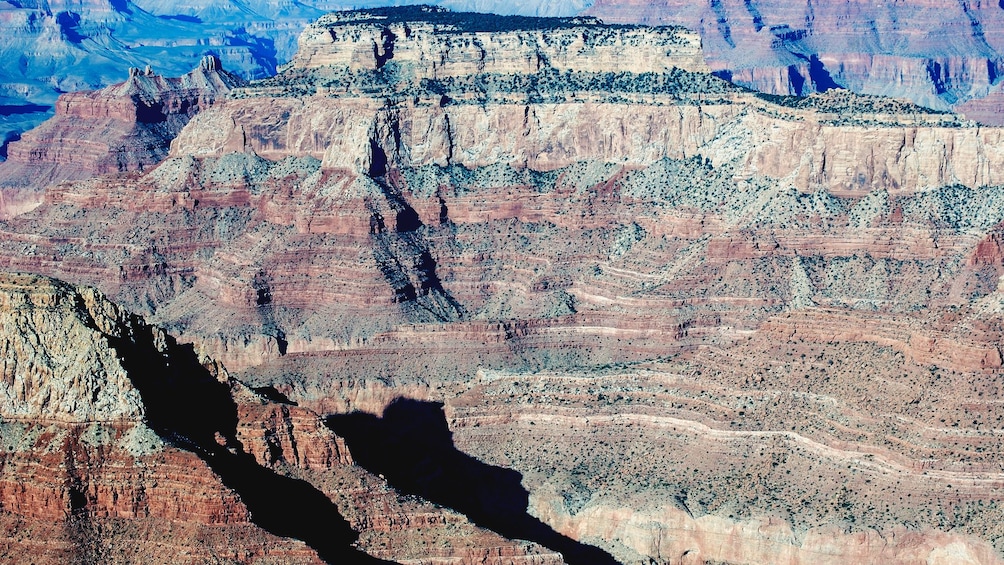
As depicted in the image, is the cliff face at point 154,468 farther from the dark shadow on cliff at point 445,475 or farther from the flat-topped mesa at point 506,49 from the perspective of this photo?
the flat-topped mesa at point 506,49

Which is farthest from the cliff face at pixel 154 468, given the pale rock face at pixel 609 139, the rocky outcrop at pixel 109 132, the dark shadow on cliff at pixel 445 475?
the rocky outcrop at pixel 109 132

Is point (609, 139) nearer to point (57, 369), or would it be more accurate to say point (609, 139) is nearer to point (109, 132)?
point (109, 132)

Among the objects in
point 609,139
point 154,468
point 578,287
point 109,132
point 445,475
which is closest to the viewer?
point 154,468

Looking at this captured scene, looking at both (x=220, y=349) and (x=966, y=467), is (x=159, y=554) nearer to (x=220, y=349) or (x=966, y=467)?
(x=966, y=467)

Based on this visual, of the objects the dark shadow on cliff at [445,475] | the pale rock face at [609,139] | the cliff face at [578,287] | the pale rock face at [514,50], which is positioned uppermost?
the pale rock face at [514,50]

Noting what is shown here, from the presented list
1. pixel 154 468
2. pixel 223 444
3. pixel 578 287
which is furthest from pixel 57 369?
pixel 578 287

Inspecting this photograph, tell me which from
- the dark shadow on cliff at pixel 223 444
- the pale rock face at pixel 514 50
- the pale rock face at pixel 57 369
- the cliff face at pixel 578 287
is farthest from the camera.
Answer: the pale rock face at pixel 514 50

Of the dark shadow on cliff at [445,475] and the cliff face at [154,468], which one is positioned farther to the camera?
the dark shadow on cliff at [445,475]

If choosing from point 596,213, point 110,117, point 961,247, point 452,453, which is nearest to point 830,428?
point 452,453
